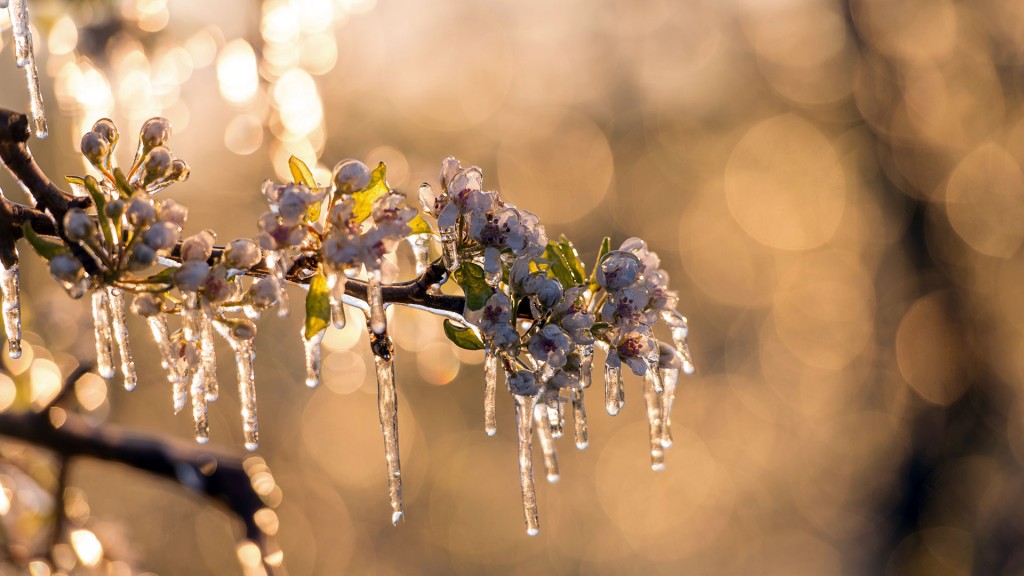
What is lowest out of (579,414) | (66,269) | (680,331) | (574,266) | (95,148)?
(579,414)

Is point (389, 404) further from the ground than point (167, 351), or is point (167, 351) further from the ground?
point (167, 351)

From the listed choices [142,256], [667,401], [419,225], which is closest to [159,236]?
[142,256]

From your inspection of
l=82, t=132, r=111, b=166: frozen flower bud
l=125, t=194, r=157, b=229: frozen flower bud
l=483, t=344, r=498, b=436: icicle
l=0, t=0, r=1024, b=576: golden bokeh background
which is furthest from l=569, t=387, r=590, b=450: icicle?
l=0, t=0, r=1024, b=576: golden bokeh background

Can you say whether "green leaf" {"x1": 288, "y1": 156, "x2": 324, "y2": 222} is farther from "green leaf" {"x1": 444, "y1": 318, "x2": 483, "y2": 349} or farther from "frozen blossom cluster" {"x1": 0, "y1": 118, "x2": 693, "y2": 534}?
"green leaf" {"x1": 444, "y1": 318, "x2": 483, "y2": 349}

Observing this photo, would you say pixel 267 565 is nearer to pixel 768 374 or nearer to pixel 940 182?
pixel 940 182

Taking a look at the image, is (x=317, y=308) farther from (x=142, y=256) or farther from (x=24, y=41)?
(x=24, y=41)
